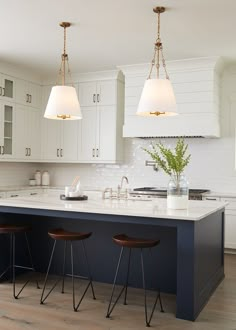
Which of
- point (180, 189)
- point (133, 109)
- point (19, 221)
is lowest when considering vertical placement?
point (19, 221)

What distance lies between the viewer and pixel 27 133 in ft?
22.4

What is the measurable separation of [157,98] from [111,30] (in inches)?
58.4

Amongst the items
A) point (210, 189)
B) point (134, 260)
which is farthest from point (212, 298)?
point (210, 189)

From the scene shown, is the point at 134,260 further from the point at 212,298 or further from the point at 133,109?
the point at 133,109

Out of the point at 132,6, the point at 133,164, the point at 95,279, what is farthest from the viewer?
the point at 133,164

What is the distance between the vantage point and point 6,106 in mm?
6324

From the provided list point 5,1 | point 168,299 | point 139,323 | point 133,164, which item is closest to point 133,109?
point 133,164

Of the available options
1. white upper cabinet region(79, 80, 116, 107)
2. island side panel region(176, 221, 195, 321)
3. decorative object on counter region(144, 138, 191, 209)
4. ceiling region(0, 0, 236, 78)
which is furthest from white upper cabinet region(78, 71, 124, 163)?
island side panel region(176, 221, 195, 321)

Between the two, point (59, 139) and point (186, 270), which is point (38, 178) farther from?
point (186, 270)

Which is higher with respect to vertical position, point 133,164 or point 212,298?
point 133,164

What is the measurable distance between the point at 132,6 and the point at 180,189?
1832mm

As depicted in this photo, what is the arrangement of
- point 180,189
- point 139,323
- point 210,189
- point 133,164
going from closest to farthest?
point 139,323 < point 180,189 < point 210,189 < point 133,164

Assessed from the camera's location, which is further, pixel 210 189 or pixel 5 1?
pixel 210 189

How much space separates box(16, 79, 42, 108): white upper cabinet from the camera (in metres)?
6.60
